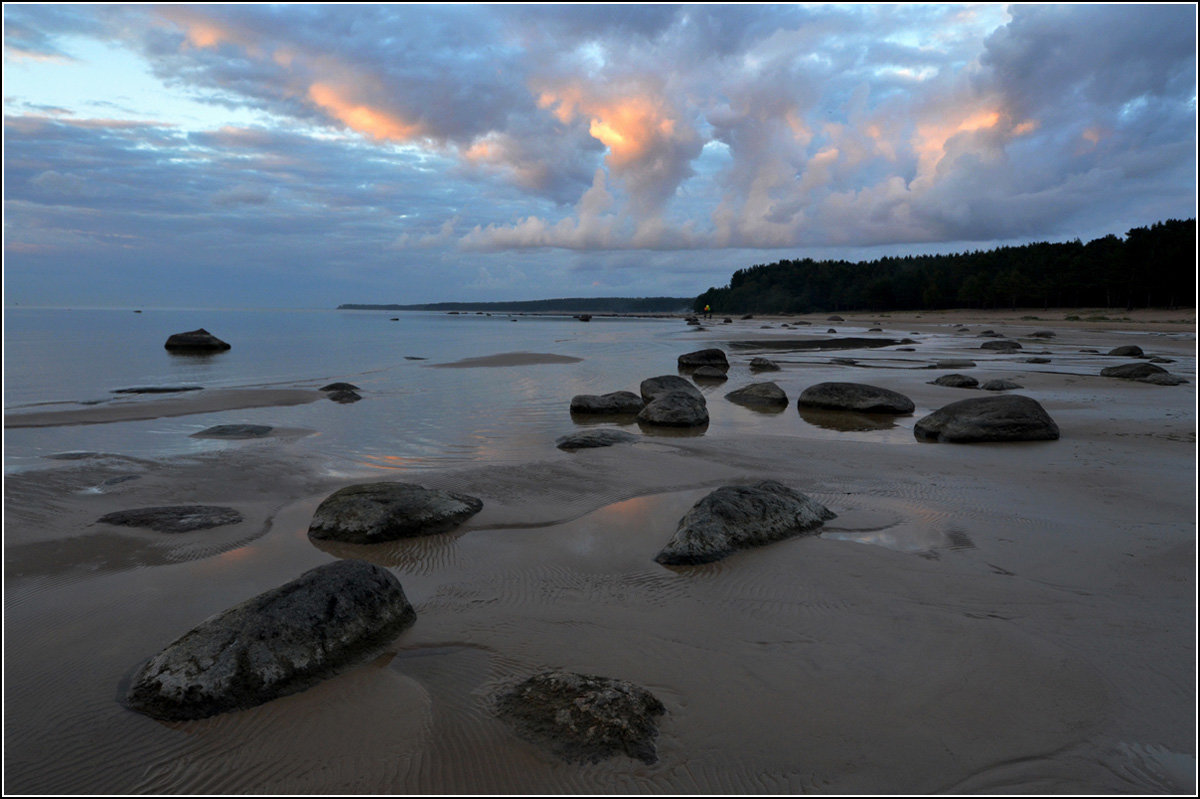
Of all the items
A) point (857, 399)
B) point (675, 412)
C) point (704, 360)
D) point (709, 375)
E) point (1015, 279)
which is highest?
point (1015, 279)

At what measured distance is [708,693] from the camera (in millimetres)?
3518

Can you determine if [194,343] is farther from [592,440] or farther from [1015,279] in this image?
[1015,279]

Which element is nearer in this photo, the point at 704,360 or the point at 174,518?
the point at 174,518

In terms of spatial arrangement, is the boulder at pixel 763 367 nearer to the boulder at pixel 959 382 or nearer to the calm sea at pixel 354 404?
the calm sea at pixel 354 404

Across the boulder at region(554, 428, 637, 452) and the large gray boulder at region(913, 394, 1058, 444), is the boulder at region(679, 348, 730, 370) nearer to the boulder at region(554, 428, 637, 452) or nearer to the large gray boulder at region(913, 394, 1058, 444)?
the large gray boulder at region(913, 394, 1058, 444)

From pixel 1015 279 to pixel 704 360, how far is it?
7078cm

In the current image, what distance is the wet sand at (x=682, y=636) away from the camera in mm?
3008

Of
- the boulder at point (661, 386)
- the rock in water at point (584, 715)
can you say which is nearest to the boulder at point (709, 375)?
the boulder at point (661, 386)

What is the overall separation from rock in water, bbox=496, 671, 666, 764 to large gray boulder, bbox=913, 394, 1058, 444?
855 cm

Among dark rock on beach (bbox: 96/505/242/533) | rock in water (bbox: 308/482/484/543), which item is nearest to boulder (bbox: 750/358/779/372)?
rock in water (bbox: 308/482/484/543)

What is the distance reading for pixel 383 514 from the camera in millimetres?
6051

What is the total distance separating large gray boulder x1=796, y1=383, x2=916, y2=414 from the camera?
13.0 m

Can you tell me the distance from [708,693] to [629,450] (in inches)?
245

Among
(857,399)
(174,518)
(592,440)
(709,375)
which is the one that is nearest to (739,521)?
(592,440)
